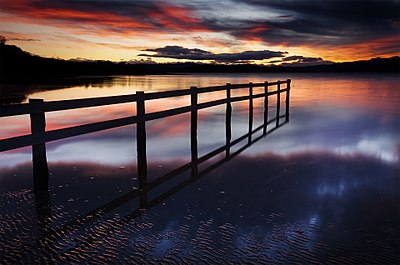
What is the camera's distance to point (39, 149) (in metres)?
5.59

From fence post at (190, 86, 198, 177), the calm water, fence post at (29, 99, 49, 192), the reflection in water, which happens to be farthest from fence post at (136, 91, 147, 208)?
fence post at (29, 99, 49, 192)

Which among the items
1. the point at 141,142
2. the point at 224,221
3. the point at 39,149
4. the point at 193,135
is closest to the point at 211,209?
the point at 224,221

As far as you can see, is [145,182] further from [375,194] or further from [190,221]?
[375,194]

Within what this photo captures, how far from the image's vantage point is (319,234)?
156 inches

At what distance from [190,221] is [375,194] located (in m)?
3.01

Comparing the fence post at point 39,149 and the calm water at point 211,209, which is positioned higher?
the fence post at point 39,149

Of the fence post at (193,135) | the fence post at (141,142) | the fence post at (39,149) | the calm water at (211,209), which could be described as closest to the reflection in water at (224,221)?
the calm water at (211,209)

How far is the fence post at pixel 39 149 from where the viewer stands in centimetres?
533

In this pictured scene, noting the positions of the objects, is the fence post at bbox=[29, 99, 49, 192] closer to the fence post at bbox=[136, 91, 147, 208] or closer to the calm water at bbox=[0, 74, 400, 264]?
the calm water at bbox=[0, 74, 400, 264]

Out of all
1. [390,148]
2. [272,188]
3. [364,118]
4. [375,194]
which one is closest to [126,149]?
[272,188]

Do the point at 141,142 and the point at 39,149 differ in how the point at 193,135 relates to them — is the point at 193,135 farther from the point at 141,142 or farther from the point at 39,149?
the point at 39,149

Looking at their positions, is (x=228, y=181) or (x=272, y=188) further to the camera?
(x=228, y=181)

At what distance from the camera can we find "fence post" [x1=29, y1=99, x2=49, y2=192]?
5.33m

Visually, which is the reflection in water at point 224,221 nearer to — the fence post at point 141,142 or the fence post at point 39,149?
the fence post at point 39,149
